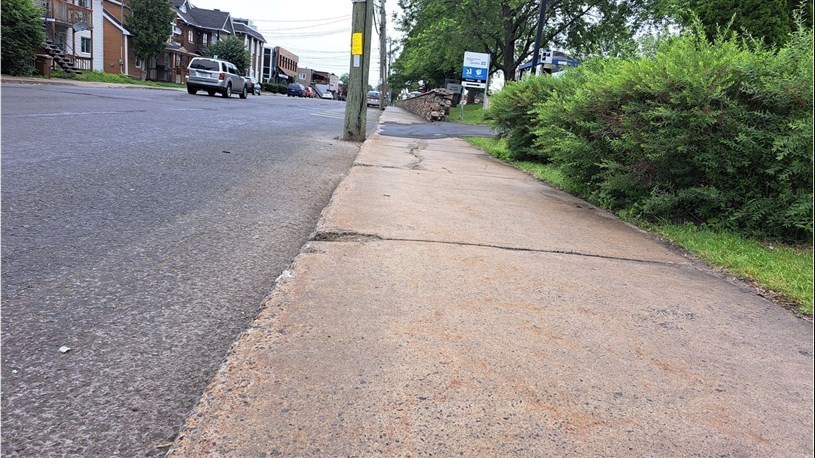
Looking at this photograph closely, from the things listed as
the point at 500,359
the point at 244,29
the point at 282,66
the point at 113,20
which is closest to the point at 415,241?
the point at 500,359

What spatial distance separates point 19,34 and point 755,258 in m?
29.4

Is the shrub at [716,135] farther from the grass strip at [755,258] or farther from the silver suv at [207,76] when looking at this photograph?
the silver suv at [207,76]

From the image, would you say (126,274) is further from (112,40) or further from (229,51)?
(229,51)

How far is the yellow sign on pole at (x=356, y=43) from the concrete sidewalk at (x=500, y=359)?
24.0ft

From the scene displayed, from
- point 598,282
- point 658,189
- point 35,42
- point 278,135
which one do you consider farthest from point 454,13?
point 598,282

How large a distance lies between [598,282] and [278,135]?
818cm

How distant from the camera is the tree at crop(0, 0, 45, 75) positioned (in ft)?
78.5

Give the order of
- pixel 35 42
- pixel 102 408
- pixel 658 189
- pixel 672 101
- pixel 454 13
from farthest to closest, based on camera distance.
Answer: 1. pixel 454 13
2. pixel 35 42
3. pixel 658 189
4. pixel 672 101
5. pixel 102 408

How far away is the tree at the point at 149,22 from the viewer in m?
41.5

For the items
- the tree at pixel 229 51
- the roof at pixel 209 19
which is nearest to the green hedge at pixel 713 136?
the tree at pixel 229 51

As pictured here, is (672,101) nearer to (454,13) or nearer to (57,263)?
(57,263)

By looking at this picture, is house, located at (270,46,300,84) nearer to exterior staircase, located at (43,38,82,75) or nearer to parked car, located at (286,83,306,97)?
parked car, located at (286,83,306,97)

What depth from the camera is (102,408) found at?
1.79 metres

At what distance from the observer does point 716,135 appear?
15.1 feet
